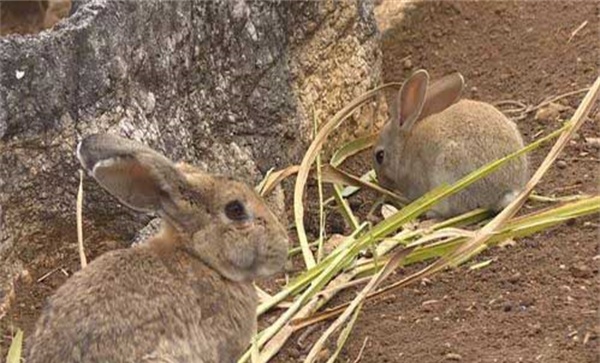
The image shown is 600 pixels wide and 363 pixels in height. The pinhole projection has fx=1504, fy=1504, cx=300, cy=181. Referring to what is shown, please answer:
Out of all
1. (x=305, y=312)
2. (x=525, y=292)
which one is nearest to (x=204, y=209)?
(x=305, y=312)

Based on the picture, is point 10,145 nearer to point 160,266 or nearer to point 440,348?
point 160,266

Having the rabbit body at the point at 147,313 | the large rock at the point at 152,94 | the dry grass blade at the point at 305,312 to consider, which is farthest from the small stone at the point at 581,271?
the large rock at the point at 152,94

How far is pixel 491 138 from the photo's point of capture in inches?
289

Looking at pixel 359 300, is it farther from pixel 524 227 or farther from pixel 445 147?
pixel 445 147

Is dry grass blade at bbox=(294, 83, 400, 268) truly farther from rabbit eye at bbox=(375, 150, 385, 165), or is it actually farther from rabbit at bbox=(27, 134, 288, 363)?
rabbit at bbox=(27, 134, 288, 363)

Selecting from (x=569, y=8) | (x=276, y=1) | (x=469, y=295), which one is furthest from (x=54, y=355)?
(x=569, y=8)

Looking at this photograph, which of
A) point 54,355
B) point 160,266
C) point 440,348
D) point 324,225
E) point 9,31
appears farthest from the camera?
point 9,31

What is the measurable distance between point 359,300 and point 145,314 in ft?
3.58

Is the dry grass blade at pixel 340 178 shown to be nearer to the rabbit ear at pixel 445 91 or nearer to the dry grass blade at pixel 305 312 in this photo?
the rabbit ear at pixel 445 91

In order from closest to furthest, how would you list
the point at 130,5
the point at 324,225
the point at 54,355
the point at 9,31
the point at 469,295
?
the point at 54,355 < the point at 469,295 < the point at 130,5 < the point at 324,225 < the point at 9,31

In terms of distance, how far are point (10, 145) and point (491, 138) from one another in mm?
2446

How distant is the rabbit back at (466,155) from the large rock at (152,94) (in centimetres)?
59

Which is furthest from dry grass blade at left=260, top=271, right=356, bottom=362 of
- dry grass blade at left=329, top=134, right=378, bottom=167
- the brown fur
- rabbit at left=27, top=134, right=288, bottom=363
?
the brown fur

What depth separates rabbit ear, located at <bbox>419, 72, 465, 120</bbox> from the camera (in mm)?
7910
